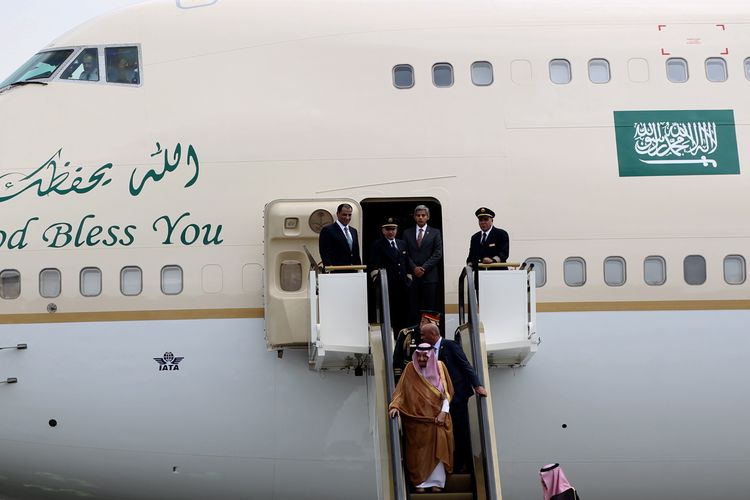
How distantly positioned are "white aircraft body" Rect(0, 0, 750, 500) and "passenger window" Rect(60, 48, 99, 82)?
4cm

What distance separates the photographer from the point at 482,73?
13711 mm

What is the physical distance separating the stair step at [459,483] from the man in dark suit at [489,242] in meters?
2.50

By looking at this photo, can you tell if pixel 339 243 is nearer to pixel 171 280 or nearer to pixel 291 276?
pixel 291 276

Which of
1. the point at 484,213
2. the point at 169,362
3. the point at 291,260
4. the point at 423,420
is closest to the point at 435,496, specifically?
the point at 423,420

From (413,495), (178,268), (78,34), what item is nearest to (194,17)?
(78,34)

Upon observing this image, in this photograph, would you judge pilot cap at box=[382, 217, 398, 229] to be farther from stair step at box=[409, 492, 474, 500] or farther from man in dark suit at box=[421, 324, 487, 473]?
stair step at box=[409, 492, 474, 500]

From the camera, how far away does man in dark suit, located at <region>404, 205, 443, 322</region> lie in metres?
12.1

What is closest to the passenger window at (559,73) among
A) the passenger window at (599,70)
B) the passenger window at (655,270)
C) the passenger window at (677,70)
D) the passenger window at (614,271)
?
the passenger window at (599,70)

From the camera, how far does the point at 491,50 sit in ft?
45.2

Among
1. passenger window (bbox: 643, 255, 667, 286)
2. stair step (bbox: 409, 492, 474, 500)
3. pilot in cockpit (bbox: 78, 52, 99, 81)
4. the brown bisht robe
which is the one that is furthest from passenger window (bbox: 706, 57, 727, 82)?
pilot in cockpit (bbox: 78, 52, 99, 81)

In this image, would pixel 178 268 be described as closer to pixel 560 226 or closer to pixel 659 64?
pixel 560 226

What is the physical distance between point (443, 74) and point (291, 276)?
10.2 ft

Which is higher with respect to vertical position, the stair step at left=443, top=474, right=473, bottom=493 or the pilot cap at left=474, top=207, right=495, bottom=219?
the pilot cap at left=474, top=207, right=495, bottom=219

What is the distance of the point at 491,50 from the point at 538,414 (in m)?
4.39
